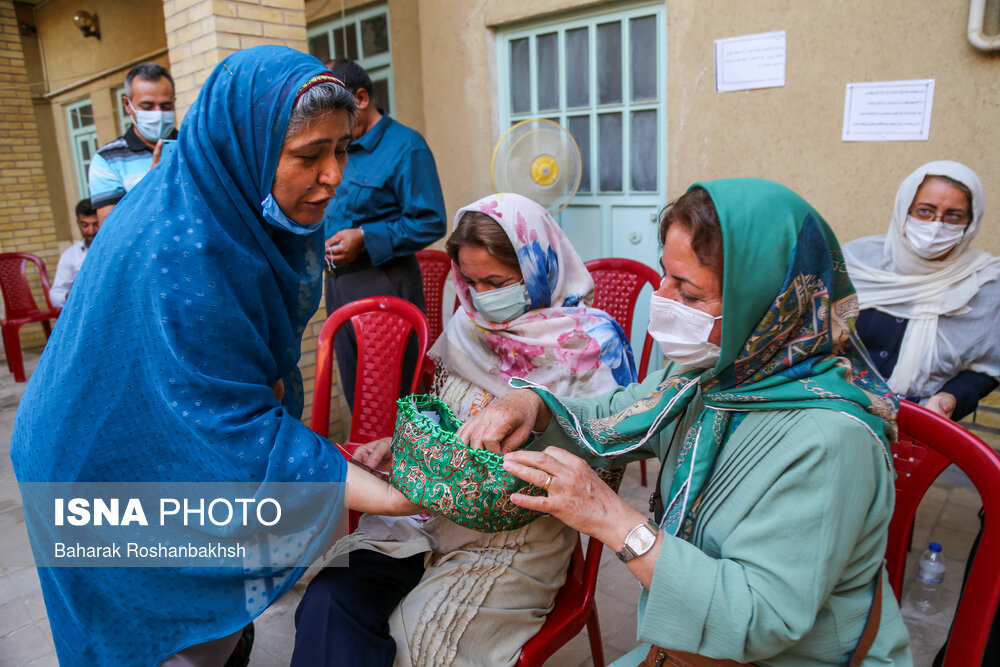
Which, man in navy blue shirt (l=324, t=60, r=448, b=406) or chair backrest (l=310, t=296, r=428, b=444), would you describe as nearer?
chair backrest (l=310, t=296, r=428, b=444)

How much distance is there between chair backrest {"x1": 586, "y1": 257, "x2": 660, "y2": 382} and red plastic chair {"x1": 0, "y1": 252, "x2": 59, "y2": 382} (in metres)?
5.71

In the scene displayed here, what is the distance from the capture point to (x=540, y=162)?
4.21 m

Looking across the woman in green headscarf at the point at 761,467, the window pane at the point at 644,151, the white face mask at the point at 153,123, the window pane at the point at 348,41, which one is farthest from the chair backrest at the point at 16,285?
the woman in green headscarf at the point at 761,467

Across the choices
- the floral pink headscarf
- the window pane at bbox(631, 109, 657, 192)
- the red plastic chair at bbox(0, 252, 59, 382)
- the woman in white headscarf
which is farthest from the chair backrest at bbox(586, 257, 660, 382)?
the red plastic chair at bbox(0, 252, 59, 382)

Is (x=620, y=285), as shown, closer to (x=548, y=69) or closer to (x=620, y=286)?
(x=620, y=286)

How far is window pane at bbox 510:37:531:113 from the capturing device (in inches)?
191

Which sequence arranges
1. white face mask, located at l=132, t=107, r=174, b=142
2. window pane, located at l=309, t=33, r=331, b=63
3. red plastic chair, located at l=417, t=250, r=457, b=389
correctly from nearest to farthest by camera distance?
white face mask, located at l=132, t=107, r=174, b=142
red plastic chair, located at l=417, t=250, r=457, b=389
window pane, located at l=309, t=33, r=331, b=63

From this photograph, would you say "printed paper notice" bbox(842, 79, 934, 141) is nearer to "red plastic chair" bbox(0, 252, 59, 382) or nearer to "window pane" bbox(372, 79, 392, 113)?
"window pane" bbox(372, 79, 392, 113)

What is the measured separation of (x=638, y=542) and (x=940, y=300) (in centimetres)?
230

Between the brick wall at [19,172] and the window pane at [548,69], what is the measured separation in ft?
22.2

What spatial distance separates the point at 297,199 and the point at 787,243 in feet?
3.31

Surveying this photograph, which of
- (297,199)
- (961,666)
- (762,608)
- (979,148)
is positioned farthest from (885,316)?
(297,199)

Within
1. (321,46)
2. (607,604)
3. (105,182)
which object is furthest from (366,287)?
(321,46)

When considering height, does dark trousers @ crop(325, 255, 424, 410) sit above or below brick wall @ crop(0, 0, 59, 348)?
below
